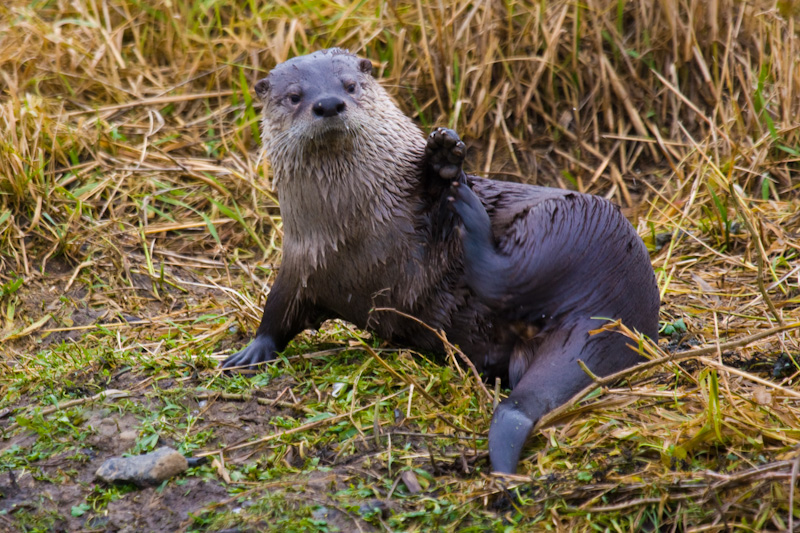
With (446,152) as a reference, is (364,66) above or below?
above

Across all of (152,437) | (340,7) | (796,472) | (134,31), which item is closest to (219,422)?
(152,437)

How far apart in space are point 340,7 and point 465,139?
103cm

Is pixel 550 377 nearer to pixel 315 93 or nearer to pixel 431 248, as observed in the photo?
pixel 431 248

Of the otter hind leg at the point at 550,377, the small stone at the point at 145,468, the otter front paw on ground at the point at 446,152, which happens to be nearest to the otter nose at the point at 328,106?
the otter front paw on ground at the point at 446,152

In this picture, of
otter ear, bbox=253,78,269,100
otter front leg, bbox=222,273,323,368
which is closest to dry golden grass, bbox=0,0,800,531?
otter front leg, bbox=222,273,323,368

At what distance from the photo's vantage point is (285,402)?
258 cm

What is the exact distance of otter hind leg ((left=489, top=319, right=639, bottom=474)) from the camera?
214cm

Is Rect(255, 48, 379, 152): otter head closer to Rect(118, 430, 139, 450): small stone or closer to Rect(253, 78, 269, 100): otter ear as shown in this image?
Rect(253, 78, 269, 100): otter ear

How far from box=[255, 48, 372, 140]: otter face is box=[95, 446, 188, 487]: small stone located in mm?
965

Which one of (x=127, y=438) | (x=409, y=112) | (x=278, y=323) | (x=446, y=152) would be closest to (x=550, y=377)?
(x=446, y=152)

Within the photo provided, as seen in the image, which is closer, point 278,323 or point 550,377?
point 550,377

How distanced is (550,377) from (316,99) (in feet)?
3.28

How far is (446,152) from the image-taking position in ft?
8.36

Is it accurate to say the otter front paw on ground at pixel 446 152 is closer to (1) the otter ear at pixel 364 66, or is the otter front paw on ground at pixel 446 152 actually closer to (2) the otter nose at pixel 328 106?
(2) the otter nose at pixel 328 106
